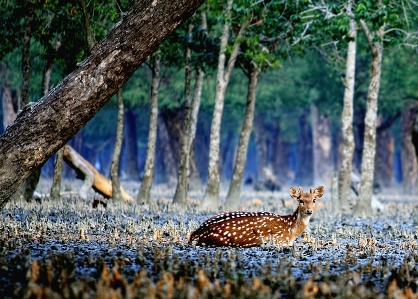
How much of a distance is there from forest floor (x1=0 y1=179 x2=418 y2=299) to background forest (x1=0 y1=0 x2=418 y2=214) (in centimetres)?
357

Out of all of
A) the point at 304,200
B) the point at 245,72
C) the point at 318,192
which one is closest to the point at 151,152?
the point at 245,72

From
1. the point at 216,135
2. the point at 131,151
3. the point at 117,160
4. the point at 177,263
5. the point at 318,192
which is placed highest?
the point at 131,151

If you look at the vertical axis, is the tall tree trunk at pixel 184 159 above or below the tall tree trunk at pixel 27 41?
below

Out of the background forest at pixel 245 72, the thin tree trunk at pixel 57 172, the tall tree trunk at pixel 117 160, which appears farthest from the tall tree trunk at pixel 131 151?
the thin tree trunk at pixel 57 172

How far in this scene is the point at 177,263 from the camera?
731 centimetres

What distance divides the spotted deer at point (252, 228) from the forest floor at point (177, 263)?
0.24 meters

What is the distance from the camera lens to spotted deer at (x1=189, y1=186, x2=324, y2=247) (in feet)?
31.8

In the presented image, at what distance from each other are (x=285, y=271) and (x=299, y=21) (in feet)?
36.5

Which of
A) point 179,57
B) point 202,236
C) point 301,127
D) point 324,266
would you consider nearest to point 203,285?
point 324,266

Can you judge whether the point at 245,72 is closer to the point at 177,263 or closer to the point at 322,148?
the point at 177,263

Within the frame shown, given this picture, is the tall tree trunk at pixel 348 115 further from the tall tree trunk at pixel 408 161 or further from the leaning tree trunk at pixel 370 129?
the tall tree trunk at pixel 408 161

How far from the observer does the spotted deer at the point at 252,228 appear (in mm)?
9695

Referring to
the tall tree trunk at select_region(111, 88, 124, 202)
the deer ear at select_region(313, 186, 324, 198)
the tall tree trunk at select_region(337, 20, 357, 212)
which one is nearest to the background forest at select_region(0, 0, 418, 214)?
the tall tree trunk at select_region(337, 20, 357, 212)

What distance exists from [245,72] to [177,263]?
1362 centimetres
